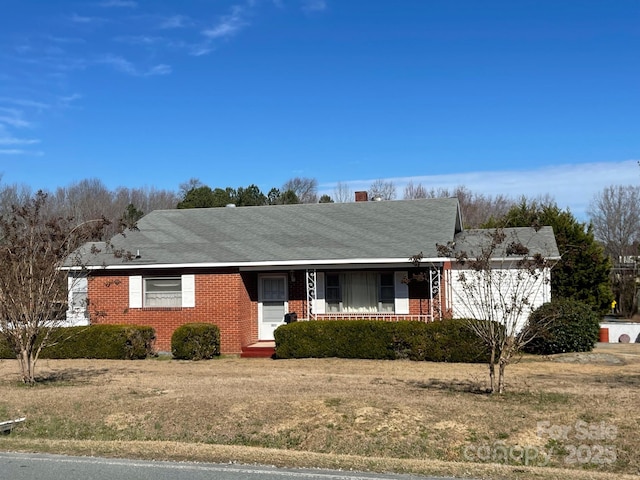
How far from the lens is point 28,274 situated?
13.3 meters

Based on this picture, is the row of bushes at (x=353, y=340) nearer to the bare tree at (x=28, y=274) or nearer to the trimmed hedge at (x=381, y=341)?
the trimmed hedge at (x=381, y=341)

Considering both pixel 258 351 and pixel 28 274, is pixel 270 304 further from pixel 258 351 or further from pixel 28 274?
pixel 28 274

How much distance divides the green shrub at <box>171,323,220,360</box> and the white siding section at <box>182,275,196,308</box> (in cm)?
132

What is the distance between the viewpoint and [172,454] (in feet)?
26.7

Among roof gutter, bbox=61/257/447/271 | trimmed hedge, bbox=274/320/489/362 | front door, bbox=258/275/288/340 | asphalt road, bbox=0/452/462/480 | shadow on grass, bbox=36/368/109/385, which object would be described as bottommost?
asphalt road, bbox=0/452/462/480

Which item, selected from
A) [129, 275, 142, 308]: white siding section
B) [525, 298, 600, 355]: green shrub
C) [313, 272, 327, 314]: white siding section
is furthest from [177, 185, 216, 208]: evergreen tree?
[525, 298, 600, 355]: green shrub

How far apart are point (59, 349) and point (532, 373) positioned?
12.7m

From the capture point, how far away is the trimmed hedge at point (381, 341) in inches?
682

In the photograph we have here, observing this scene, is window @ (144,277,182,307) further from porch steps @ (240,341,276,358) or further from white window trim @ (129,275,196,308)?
porch steps @ (240,341,276,358)

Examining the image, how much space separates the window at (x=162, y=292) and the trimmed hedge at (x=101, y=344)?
1452 mm

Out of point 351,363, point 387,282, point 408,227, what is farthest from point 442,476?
point 408,227

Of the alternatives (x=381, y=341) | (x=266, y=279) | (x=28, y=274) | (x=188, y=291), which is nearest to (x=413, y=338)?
(x=381, y=341)

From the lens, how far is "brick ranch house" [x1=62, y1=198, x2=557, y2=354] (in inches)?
780

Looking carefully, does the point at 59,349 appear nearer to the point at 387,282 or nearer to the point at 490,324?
the point at 387,282
